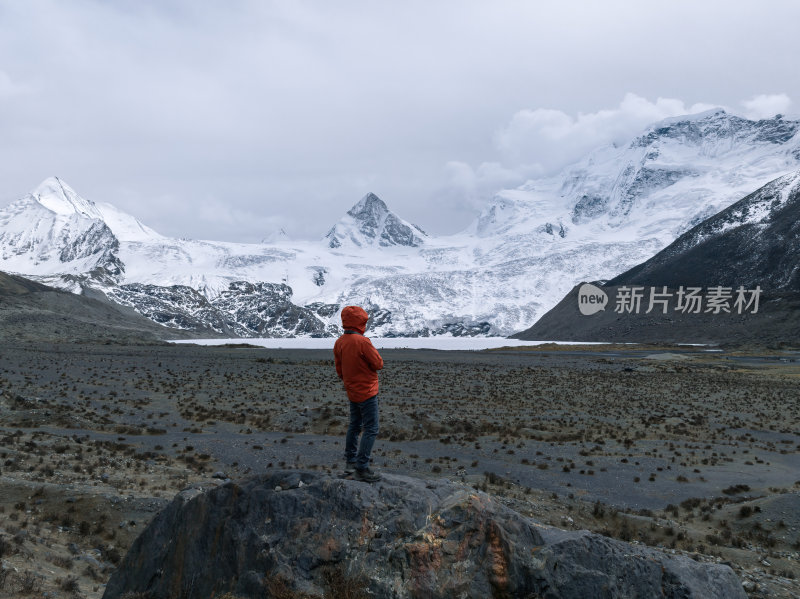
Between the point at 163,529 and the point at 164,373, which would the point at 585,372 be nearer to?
the point at 164,373

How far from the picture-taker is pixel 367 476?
7.57 meters

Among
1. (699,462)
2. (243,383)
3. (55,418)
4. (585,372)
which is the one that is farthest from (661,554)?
(585,372)

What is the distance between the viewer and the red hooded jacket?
26.2 feet

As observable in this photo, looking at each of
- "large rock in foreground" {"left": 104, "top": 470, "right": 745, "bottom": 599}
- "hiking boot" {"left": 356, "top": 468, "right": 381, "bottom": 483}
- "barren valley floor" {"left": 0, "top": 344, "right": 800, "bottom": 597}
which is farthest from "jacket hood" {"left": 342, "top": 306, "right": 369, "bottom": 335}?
"barren valley floor" {"left": 0, "top": 344, "right": 800, "bottom": 597}

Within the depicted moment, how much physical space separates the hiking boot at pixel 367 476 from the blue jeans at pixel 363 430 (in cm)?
11

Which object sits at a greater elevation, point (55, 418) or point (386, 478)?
point (386, 478)

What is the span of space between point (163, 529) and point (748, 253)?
593 ft

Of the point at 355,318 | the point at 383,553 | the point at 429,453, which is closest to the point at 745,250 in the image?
the point at 429,453

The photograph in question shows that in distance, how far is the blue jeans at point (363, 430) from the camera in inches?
307

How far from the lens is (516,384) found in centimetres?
5184

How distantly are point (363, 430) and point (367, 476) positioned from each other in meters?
0.73

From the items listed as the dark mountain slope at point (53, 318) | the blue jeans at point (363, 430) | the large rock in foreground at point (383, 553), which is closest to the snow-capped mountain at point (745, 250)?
the dark mountain slope at point (53, 318)

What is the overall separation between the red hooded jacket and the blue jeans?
0.15 m

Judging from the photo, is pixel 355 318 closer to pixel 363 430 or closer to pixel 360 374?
pixel 360 374
